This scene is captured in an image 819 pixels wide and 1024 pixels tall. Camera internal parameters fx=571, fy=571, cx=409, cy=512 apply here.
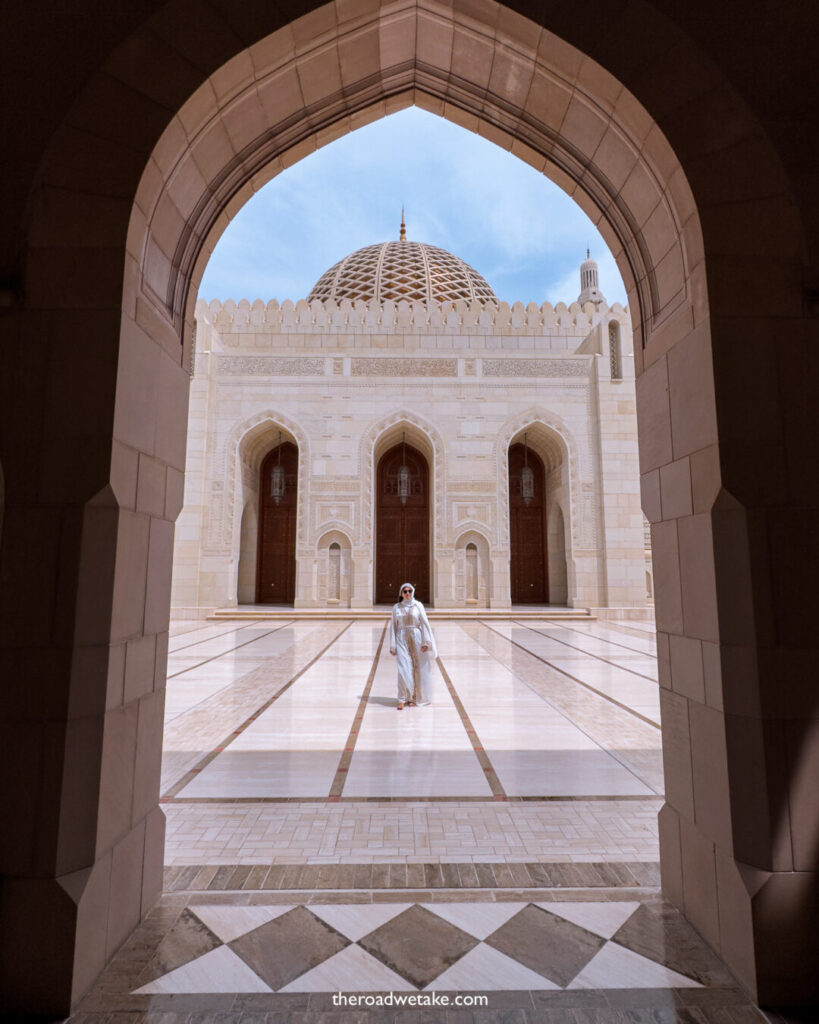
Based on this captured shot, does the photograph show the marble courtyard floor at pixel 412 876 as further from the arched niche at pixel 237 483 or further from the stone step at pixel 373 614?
the arched niche at pixel 237 483

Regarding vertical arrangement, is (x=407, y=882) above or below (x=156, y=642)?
below

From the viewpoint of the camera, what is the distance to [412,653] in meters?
3.84

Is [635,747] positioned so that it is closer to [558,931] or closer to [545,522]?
[558,931]

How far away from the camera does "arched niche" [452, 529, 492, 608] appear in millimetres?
10797

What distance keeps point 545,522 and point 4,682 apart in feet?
40.1

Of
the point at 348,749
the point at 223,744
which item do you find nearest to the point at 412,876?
the point at 348,749

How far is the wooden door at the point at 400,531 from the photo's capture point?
12.2 metres

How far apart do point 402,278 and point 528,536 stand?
22.4 feet

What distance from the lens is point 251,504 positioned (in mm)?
12203

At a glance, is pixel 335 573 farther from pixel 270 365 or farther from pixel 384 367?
pixel 270 365

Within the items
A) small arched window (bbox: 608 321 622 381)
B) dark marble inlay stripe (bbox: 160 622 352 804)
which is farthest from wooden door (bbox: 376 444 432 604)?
dark marble inlay stripe (bbox: 160 622 352 804)

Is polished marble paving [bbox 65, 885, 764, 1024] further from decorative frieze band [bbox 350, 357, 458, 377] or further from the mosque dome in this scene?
the mosque dome

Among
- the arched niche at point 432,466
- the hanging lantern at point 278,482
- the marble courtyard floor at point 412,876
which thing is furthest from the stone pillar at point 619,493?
the marble courtyard floor at point 412,876

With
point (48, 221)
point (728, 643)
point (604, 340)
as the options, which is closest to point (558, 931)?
point (728, 643)
